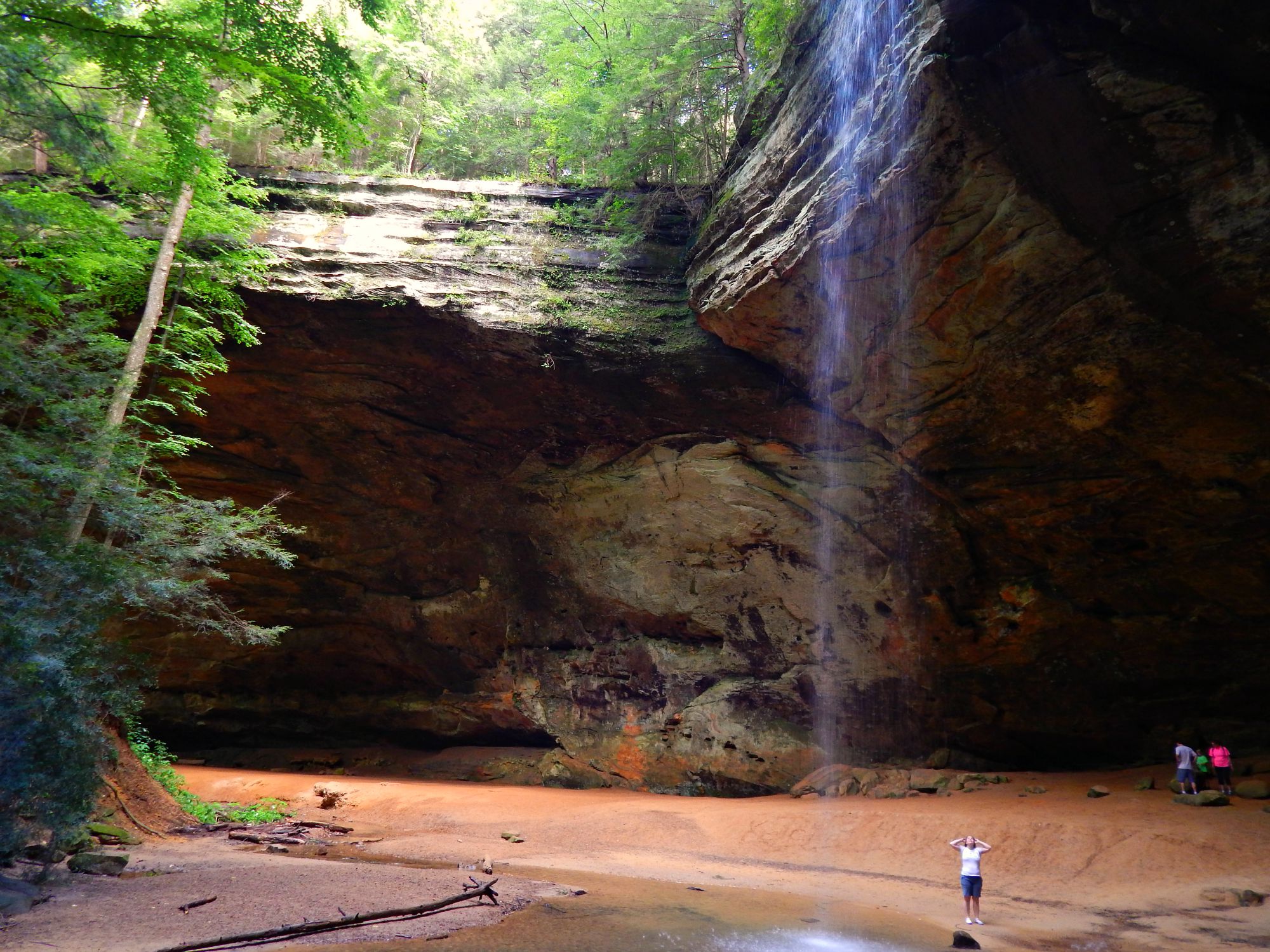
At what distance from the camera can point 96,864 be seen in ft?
22.5

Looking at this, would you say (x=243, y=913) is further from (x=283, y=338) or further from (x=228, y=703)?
(x=228, y=703)

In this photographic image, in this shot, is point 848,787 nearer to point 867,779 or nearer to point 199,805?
point 867,779

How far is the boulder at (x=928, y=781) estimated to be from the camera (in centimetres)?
1261

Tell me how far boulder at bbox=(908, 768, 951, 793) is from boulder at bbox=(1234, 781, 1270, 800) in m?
4.11

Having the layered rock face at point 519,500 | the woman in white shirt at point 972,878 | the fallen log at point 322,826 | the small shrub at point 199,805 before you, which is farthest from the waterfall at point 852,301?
the small shrub at point 199,805

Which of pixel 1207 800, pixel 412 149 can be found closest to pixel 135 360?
pixel 412 149

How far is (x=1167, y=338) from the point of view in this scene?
889 cm

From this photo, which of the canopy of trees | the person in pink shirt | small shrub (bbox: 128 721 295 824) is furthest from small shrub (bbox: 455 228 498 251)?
the person in pink shirt

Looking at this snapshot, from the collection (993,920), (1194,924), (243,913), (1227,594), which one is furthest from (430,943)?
(1227,594)

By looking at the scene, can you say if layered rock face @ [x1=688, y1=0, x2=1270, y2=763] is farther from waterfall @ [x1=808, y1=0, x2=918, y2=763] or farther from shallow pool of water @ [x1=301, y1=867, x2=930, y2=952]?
shallow pool of water @ [x1=301, y1=867, x2=930, y2=952]

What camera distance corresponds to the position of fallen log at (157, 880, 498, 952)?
16.1 feet

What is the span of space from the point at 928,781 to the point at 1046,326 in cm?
833

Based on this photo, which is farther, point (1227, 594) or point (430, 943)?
point (1227, 594)

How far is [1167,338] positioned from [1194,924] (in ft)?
21.4
